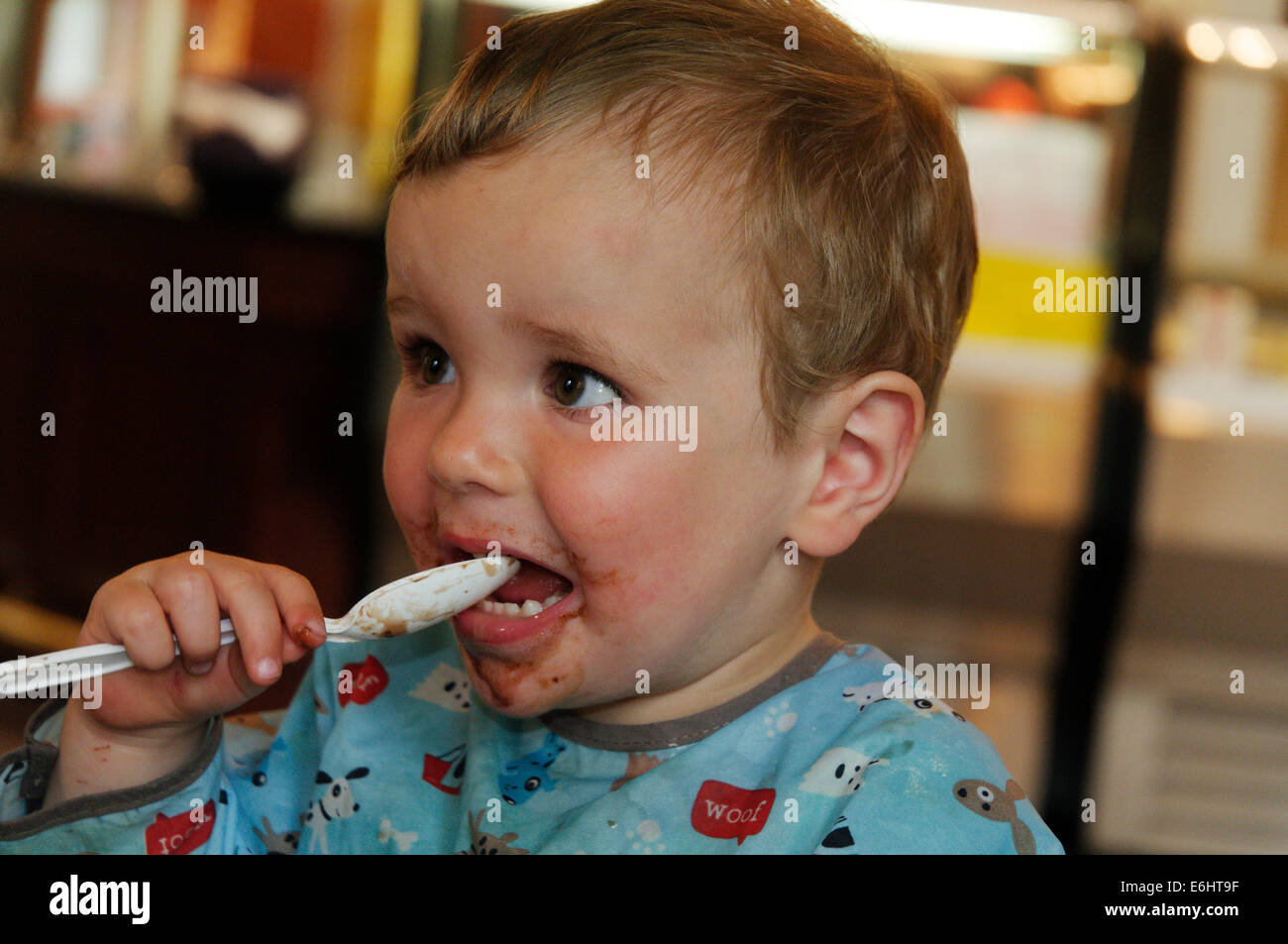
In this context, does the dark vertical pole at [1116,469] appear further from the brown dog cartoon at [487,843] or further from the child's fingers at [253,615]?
the child's fingers at [253,615]

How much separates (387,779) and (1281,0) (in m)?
2.50

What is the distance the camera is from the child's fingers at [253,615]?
754 millimetres

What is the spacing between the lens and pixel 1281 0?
2.52 metres

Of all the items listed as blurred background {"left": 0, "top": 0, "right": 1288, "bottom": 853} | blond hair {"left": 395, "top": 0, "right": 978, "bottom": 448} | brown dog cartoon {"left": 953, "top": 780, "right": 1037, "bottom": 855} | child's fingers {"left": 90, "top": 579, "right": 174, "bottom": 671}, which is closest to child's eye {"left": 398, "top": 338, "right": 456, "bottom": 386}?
blond hair {"left": 395, "top": 0, "right": 978, "bottom": 448}

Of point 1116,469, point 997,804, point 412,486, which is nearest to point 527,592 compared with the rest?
point 412,486

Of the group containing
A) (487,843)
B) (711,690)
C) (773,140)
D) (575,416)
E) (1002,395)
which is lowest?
(487,843)

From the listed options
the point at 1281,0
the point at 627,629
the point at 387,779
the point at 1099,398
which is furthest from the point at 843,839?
the point at 1281,0

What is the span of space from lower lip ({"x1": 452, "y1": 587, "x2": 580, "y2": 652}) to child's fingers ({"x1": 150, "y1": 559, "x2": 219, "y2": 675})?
6.5 inches

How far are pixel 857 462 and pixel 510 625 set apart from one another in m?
0.28

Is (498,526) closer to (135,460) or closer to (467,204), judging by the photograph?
(467,204)

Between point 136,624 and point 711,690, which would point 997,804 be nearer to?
point 711,690

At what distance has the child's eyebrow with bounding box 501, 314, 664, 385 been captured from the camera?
76 cm

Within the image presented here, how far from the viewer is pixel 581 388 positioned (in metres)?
0.79

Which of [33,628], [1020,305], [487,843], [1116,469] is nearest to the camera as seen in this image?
[487,843]
